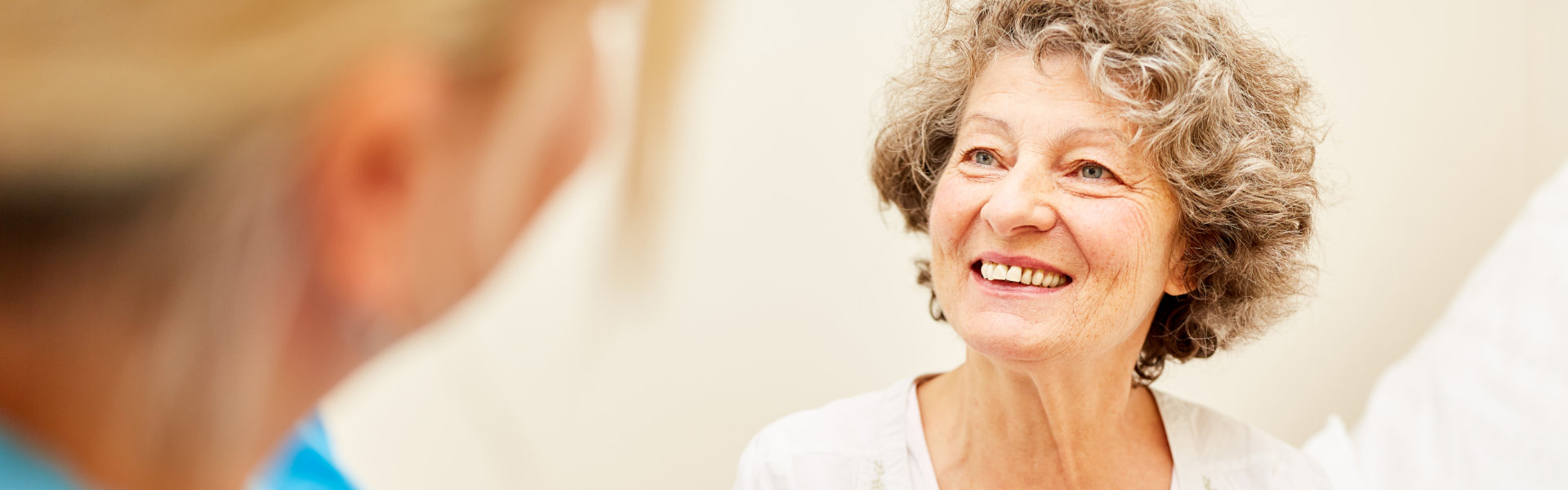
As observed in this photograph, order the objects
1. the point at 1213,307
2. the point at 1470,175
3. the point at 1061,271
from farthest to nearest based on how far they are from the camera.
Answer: the point at 1470,175
the point at 1213,307
the point at 1061,271

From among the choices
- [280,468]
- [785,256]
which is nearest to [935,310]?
[785,256]

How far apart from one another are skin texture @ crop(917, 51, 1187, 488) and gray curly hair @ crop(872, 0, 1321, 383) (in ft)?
0.09

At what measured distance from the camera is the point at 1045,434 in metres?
1.16

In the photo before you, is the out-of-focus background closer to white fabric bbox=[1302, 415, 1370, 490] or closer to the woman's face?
white fabric bbox=[1302, 415, 1370, 490]

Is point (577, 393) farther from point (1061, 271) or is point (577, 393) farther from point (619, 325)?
point (1061, 271)

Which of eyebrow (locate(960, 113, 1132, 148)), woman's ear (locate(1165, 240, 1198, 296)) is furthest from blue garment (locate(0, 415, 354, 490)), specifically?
woman's ear (locate(1165, 240, 1198, 296))

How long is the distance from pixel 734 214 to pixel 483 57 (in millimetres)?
745

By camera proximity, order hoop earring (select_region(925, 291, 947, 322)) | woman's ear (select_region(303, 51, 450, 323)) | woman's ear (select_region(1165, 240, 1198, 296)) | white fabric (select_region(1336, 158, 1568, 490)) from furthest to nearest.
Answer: white fabric (select_region(1336, 158, 1568, 490))
hoop earring (select_region(925, 291, 947, 322))
woman's ear (select_region(1165, 240, 1198, 296))
woman's ear (select_region(303, 51, 450, 323))

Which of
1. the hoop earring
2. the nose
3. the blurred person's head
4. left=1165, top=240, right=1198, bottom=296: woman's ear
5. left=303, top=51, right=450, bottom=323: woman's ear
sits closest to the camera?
the blurred person's head

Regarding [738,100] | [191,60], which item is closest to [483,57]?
[191,60]

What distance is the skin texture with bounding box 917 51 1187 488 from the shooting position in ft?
3.31

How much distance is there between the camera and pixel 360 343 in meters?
0.83

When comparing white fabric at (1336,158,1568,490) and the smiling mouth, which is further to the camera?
white fabric at (1336,158,1568,490)

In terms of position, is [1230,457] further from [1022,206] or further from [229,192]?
→ [229,192]
